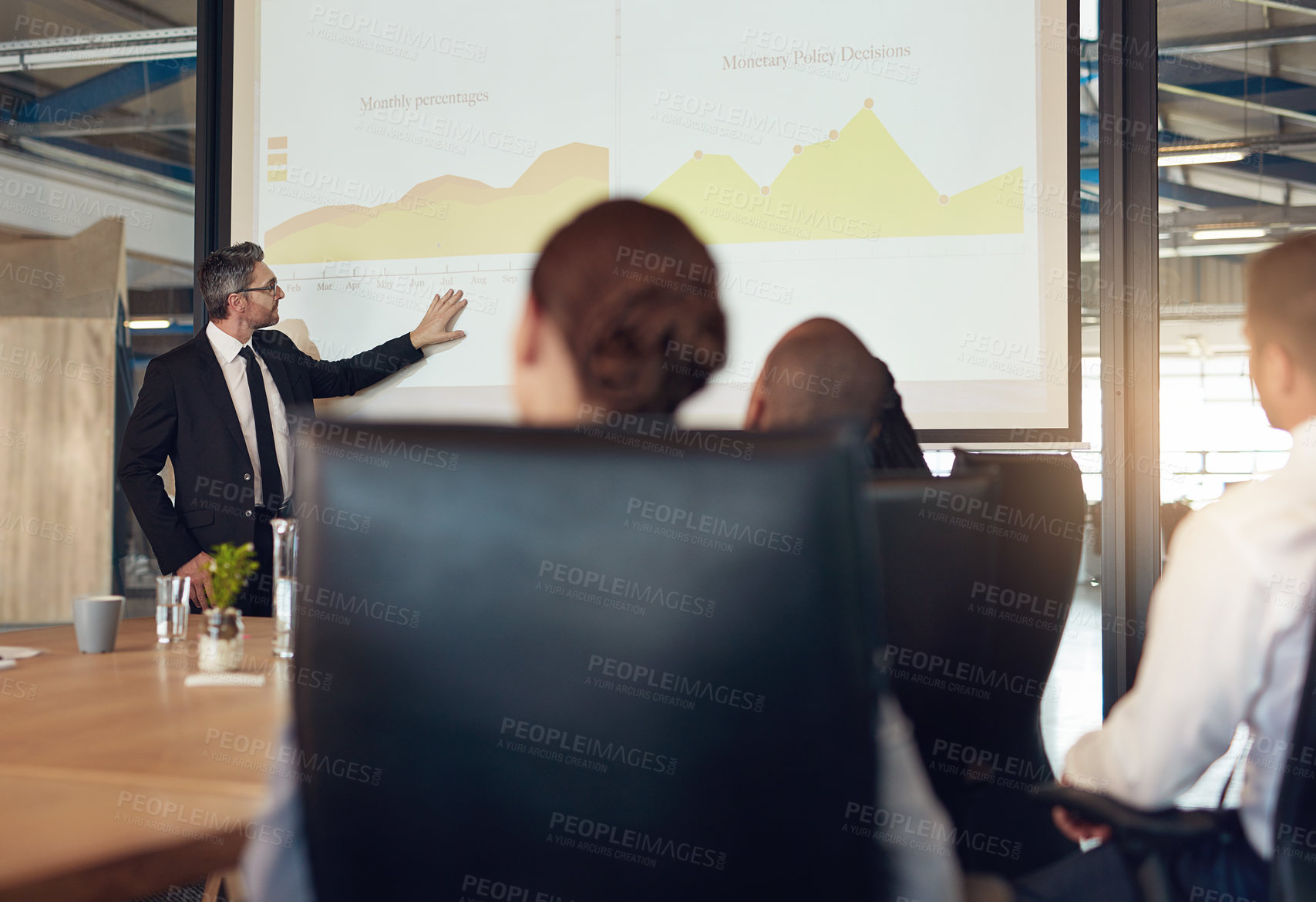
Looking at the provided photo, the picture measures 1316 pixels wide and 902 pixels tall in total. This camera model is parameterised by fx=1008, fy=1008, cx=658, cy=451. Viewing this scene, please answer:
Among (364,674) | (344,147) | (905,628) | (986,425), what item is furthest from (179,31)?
(364,674)

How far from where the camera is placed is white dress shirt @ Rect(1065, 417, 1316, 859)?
111 cm

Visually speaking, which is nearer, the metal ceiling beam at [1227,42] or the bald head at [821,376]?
the bald head at [821,376]

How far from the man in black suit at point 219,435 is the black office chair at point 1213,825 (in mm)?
2559

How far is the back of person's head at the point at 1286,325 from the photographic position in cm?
123

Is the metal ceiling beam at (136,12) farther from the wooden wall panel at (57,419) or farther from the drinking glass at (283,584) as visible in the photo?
the drinking glass at (283,584)

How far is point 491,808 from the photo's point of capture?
699 mm

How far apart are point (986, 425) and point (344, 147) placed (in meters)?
2.37

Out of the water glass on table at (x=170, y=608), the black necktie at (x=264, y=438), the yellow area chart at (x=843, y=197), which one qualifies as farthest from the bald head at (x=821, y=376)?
the black necktie at (x=264, y=438)

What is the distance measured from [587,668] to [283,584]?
1.12 meters

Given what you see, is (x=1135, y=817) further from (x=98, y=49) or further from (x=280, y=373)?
(x=98, y=49)

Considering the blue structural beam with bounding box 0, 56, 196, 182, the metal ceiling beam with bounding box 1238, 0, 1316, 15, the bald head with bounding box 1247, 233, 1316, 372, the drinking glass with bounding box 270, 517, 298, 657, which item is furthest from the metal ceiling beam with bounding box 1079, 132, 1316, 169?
the blue structural beam with bounding box 0, 56, 196, 182

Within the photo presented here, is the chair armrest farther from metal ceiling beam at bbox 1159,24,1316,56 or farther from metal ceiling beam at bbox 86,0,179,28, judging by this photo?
metal ceiling beam at bbox 86,0,179,28

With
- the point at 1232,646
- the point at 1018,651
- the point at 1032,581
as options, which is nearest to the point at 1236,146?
the point at 1032,581

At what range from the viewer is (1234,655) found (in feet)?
3.69
